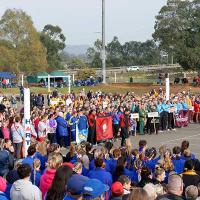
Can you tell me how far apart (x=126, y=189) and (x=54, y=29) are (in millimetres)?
110037

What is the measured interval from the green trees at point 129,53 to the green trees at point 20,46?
57285mm

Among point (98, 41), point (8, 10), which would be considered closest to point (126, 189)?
point (8, 10)

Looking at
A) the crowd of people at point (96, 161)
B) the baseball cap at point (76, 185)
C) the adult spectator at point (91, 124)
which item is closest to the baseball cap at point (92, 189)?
the crowd of people at point (96, 161)

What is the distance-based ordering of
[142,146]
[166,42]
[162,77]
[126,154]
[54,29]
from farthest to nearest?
[54,29], [166,42], [162,77], [142,146], [126,154]

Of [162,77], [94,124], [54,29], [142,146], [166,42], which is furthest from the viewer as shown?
[54,29]

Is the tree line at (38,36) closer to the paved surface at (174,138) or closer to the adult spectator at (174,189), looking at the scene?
the paved surface at (174,138)

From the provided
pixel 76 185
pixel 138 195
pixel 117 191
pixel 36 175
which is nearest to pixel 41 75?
pixel 36 175

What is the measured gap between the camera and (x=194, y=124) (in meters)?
30.6

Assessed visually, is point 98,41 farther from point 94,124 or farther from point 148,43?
point 94,124

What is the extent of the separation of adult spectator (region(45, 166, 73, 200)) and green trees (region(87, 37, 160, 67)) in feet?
397

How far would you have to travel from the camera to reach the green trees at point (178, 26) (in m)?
66.4

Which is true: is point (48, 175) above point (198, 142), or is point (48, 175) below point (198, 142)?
above

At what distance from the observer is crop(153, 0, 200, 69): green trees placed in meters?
66.4

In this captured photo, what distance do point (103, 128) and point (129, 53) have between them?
13766 centimetres
